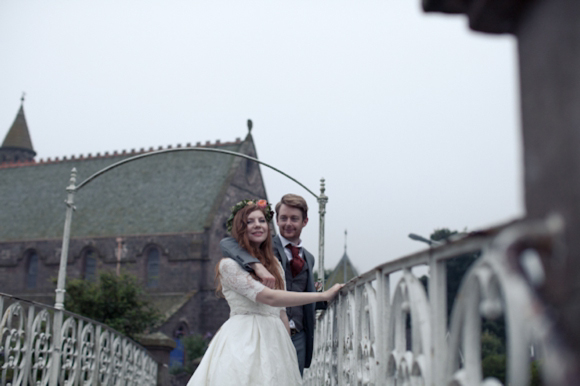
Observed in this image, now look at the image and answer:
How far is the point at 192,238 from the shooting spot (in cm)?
3425

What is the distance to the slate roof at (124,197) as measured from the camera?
36.2 m

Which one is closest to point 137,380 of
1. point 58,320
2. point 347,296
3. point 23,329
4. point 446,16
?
point 58,320

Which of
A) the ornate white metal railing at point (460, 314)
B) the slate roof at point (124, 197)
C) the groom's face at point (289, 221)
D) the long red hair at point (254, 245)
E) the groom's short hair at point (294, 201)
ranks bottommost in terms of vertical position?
the ornate white metal railing at point (460, 314)

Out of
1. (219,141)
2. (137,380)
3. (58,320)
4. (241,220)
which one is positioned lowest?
(137,380)

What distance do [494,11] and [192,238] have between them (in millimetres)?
33696

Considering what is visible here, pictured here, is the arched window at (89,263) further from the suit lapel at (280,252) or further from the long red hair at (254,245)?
the long red hair at (254,245)

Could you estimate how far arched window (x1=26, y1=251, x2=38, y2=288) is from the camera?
37.8 meters

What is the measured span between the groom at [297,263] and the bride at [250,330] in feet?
1.40

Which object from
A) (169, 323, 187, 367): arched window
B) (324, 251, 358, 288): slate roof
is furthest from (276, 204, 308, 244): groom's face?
(169, 323, 187, 367): arched window

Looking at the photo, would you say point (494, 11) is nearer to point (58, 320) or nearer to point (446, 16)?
point (446, 16)

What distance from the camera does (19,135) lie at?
52656 millimetres

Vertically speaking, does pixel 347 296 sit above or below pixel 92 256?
below

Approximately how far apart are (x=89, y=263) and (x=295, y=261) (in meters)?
33.7

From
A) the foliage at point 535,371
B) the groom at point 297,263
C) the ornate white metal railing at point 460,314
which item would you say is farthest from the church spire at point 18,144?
the ornate white metal railing at point 460,314
